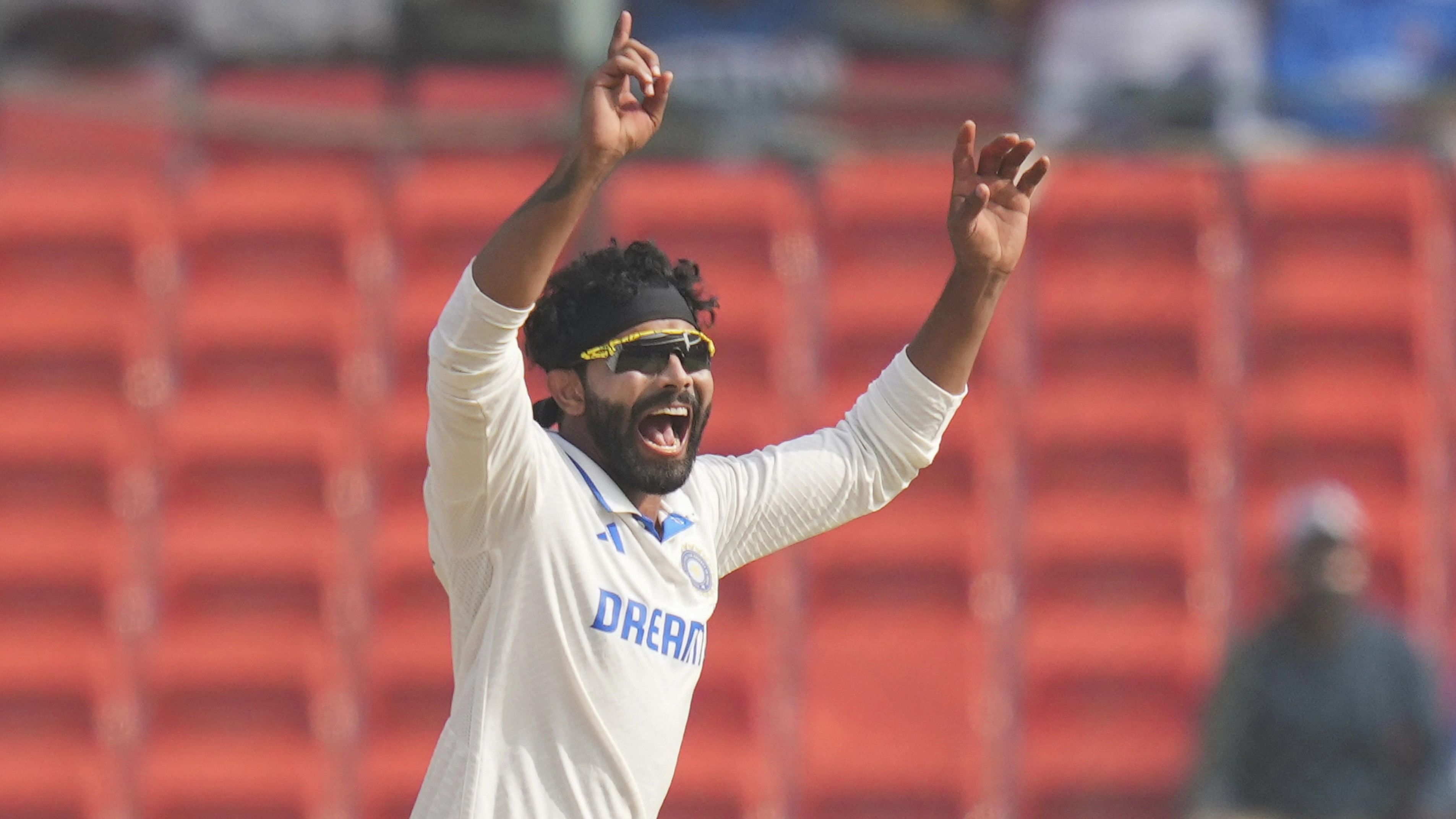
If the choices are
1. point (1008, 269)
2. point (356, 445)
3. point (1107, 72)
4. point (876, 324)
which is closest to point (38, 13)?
point (356, 445)

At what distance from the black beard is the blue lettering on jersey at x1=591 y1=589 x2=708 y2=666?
0.18 meters

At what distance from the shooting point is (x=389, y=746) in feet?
21.6

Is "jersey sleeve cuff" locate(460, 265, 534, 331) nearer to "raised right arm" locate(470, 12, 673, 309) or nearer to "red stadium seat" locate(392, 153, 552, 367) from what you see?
"raised right arm" locate(470, 12, 673, 309)

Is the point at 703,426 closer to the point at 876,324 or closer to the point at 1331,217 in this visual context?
the point at 876,324

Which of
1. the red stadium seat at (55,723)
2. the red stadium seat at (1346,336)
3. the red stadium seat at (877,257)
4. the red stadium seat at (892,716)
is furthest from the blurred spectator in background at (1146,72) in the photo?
the red stadium seat at (55,723)

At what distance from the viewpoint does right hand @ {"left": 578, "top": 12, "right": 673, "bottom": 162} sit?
2695mm

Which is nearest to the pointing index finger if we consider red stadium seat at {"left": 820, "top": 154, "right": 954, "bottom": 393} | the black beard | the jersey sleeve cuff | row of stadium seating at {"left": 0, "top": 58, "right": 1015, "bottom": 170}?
the jersey sleeve cuff

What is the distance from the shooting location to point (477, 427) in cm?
275

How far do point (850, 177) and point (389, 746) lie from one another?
2468 millimetres

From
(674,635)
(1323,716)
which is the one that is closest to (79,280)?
(1323,716)

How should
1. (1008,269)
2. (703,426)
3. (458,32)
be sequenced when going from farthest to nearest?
1. (458,32)
2. (1008,269)
3. (703,426)

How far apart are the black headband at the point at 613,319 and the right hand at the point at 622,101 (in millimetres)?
285

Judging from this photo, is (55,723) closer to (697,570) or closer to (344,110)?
(344,110)

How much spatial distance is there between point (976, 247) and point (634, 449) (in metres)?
0.67
